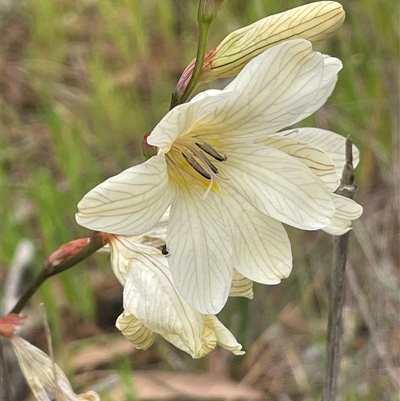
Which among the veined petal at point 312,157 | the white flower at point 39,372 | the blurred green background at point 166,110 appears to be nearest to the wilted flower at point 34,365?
the white flower at point 39,372

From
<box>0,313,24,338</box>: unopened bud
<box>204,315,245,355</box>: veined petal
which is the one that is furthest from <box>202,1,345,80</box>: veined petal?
<box>0,313,24,338</box>: unopened bud

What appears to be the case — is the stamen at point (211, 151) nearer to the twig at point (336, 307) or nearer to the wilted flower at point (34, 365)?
the twig at point (336, 307)

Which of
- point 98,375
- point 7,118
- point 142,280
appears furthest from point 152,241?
point 7,118

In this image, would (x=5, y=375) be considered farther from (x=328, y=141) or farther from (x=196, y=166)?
(x=328, y=141)

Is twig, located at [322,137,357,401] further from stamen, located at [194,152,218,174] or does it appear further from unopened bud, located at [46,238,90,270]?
unopened bud, located at [46,238,90,270]

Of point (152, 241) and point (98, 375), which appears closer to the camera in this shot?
point (152, 241)

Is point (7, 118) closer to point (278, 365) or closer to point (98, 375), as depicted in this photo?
point (98, 375)
